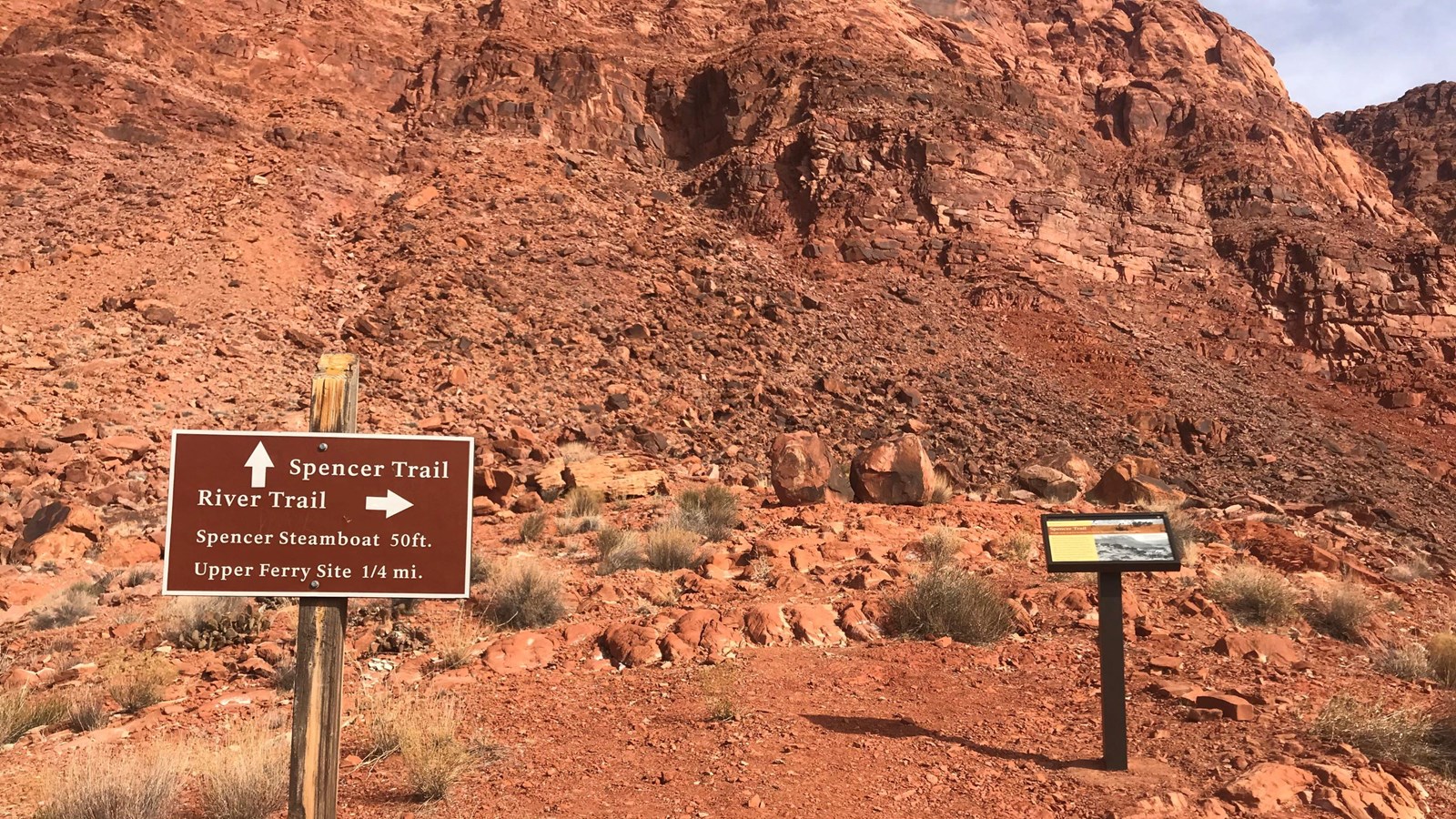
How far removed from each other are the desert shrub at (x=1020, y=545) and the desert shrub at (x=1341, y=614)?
2524 mm

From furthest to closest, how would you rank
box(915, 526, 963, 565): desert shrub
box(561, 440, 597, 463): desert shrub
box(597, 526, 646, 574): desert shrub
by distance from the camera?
1. box(561, 440, 597, 463): desert shrub
2. box(597, 526, 646, 574): desert shrub
3. box(915, 526, 963, 565): desert shrub

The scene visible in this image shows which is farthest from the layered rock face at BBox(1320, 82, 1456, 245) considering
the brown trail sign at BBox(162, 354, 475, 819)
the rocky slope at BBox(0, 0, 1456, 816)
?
the brown trail sign at BBox(162, 354, 475, 819)

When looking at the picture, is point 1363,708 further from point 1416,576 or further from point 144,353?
point 144,353

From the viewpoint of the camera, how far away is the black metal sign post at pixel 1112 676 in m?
4.79

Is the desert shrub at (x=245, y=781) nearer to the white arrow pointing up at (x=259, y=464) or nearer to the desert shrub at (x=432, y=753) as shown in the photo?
the desert shrub at (x=432, y=753)

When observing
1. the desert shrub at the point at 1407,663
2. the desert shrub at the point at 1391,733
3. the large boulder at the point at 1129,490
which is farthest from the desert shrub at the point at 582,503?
the desert shrub at the point at 1391,733

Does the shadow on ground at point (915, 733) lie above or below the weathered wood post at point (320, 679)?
below

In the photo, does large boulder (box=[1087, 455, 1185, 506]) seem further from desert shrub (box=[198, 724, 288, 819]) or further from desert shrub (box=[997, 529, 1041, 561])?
desert shrub (box=[198, 724, 288, 819])

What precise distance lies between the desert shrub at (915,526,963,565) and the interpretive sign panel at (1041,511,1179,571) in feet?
13.3

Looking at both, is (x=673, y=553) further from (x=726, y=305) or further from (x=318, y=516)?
(x=726, y=305)

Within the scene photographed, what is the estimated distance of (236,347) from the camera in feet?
61.8

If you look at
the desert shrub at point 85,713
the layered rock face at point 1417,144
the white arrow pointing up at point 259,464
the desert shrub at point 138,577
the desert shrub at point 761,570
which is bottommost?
the desert shrub at point 85,713

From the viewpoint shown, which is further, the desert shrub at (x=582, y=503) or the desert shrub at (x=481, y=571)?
the desert shrub at (x=582, y=503)

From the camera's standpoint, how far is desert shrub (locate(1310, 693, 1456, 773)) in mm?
4938
